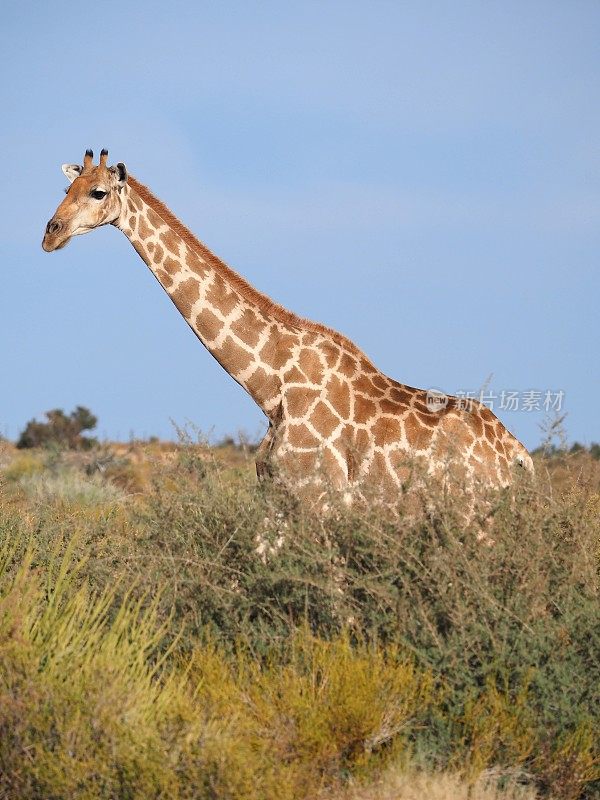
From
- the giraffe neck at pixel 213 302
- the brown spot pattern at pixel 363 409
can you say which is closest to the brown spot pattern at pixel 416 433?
the brown spot pattern at pixel 363 409

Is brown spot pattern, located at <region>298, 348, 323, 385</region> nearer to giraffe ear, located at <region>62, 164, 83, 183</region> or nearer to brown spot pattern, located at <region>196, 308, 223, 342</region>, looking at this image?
brown spot pattern, located at <region>196, 308, 223, 342</region>

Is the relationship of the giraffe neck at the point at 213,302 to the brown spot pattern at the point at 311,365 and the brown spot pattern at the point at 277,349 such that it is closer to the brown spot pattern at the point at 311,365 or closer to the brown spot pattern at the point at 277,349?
the brown spot pattern at the point at 277,349

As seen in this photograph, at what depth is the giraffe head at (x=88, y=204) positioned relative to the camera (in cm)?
962

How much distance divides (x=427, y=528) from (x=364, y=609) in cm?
53

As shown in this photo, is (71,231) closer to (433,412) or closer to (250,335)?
(250,335)

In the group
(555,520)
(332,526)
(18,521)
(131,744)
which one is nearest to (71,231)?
(18,521)

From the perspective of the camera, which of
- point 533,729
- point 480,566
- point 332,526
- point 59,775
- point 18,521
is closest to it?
point 59,775

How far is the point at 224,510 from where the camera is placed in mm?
7035

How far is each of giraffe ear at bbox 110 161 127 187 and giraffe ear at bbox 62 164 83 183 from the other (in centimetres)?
48

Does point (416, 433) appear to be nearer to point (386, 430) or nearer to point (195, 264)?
point (386, 430)

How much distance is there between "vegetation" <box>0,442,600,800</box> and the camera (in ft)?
16.9

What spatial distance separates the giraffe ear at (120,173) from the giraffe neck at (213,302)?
94mm

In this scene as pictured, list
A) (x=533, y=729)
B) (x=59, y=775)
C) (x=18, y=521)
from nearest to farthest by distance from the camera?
(x=59, y=775) < (x=533, y=729) < (x=18, y=521)


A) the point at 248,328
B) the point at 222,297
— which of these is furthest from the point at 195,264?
the point at 248,328
